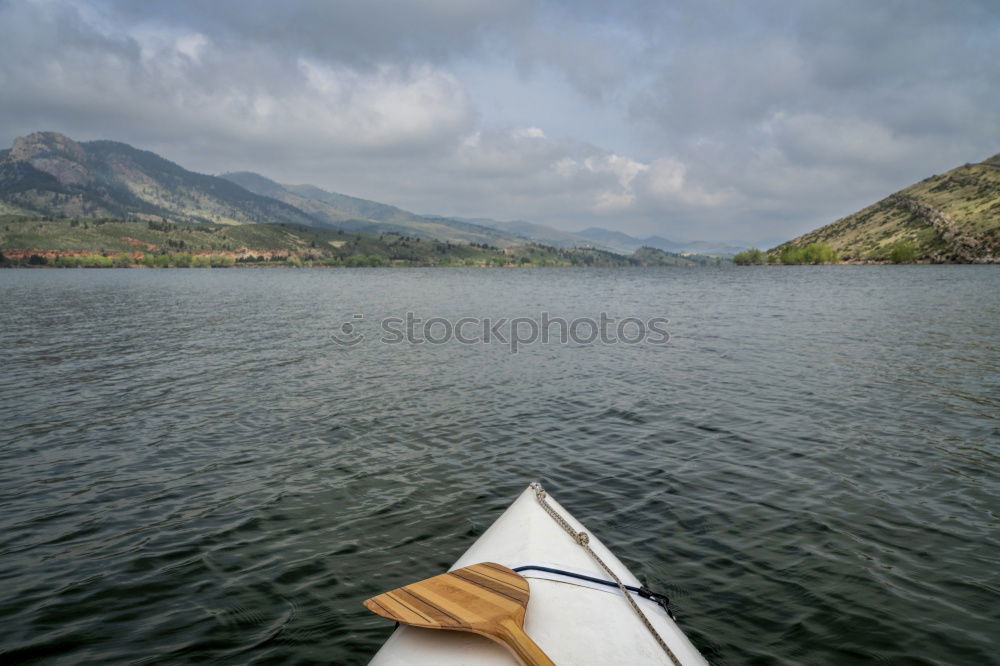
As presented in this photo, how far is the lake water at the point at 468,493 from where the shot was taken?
8.19 m

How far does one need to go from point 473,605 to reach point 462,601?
17 centimetres

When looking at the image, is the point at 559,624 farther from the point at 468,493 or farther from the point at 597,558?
the point at 468,493

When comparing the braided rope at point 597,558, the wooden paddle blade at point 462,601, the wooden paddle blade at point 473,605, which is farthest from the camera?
the braided rope at point 597,558

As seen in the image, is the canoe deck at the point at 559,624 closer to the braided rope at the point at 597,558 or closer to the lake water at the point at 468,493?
the braided rope at the point at 597,558

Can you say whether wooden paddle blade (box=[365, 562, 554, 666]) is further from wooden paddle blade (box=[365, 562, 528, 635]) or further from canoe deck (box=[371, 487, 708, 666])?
canoe deck (box=[371, 487, 708, 666])

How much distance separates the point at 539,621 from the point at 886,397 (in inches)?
825

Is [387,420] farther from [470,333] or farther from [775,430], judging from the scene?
[470,333]

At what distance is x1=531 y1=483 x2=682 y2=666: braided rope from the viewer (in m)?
6.31

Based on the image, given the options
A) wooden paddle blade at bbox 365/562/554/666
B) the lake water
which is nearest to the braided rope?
wooden paddle blade at bbox 365/562/554/666

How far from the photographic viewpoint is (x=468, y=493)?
12766 mm

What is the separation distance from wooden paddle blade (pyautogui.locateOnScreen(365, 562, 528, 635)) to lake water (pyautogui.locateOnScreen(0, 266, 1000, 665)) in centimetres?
198

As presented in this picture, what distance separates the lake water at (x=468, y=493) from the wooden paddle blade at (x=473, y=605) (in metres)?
1.99

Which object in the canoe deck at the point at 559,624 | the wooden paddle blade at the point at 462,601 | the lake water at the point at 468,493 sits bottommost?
the lake water at the point at 468,493

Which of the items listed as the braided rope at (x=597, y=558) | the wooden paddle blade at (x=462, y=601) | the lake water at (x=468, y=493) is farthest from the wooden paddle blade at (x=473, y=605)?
the lake water at (x=468, y=493)
